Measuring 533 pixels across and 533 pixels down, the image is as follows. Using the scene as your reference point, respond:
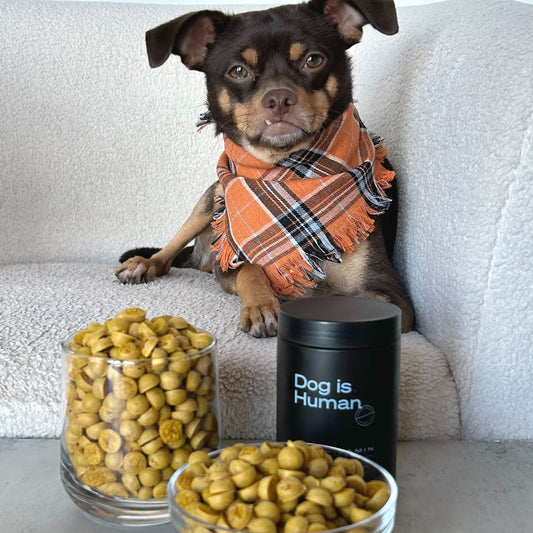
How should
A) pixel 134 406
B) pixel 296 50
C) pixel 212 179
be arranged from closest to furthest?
1. pixel 134 406
2. pixel 296 50
3. pixel 212 179

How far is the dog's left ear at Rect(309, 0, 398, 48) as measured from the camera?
140 centimetres

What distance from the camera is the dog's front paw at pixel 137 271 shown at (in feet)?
5.65

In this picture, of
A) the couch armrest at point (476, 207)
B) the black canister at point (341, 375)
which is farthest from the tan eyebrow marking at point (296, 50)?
the black canister at point (341, 375)

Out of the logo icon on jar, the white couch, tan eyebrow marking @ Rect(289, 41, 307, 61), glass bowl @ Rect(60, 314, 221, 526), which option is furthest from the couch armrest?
glass bowl @ Rect(60, 314, 221, 526)

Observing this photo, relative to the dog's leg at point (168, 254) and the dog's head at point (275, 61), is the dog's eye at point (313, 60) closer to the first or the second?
the dog's head at point (275, 61)

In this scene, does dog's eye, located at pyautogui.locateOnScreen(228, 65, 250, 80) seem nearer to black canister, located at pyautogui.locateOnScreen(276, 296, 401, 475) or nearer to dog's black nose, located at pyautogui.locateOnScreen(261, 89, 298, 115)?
dog's black nose, located at pyautogui.locateOnScreen(261, 89, 298, 115)

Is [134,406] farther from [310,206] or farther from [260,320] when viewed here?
[310,206]

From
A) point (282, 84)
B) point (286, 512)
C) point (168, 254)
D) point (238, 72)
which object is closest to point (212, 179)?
point (168, 254)

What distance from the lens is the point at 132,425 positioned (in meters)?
0.81

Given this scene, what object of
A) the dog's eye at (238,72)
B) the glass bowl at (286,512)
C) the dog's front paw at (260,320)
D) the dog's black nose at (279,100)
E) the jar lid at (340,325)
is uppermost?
the dog's eye at (238,72)

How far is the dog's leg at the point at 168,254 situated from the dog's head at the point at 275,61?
0.35m

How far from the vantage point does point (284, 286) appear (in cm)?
153

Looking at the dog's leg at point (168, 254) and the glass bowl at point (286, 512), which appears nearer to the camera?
the glass bowl at point (286, 512)

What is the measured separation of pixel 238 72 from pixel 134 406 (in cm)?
91
